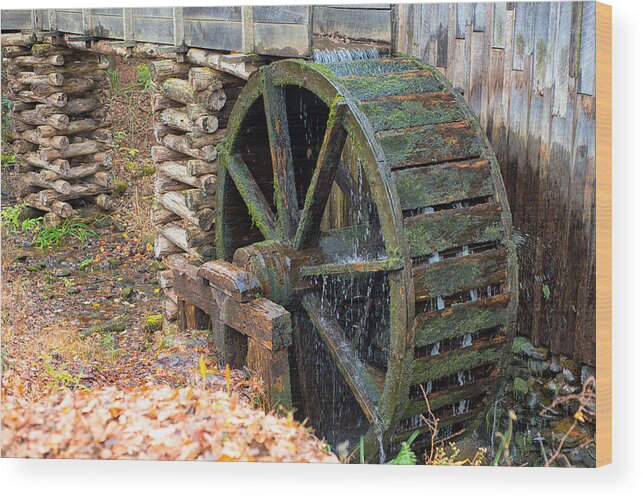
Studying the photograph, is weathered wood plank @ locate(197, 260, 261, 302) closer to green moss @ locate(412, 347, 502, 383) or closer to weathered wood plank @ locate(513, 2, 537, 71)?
green moss @ locate(412, 347, 502, 383)

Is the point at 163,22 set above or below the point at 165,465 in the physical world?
above

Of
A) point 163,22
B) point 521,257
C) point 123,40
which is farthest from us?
point 123,40

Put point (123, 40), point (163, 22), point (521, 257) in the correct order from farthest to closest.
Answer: point (123, 40)
point (163, 22)
point (521, 257)

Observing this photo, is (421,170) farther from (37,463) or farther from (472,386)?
(37,463)

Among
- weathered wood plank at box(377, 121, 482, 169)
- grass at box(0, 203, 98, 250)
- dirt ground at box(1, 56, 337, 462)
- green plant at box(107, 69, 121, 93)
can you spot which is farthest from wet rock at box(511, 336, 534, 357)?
green plant at box(107, 69, 121, 93)

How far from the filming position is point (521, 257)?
4793 millimetres

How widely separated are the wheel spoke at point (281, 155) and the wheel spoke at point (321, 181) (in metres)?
0.17

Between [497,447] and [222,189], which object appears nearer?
[497,447]

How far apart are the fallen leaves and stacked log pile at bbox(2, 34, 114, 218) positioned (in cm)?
377

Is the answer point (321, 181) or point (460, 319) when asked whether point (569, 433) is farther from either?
point (321, 181)

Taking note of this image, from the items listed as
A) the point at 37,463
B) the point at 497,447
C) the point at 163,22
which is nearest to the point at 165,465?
the point at 37,463

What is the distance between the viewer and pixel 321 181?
16.1 feet

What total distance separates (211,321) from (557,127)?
2.30 meters

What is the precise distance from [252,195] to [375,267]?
152 centimetres
